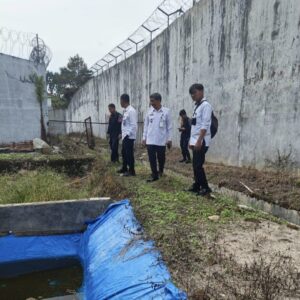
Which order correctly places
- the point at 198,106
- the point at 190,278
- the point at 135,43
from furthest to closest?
the point at 135,43
the point at 198,106
the point at 190,278

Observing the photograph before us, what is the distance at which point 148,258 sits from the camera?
3086mm

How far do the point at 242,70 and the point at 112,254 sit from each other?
5.53 meters

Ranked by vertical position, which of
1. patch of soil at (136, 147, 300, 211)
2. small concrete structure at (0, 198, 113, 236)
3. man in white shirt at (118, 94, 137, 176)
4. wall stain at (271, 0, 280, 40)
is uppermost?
wall stain at (271, 0, 280, 40)

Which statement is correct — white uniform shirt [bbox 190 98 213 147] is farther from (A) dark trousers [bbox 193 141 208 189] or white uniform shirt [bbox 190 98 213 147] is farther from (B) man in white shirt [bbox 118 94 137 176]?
(B) man in white shirt [bbox 118 94 137 176]

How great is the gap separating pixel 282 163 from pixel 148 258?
13.6 ft

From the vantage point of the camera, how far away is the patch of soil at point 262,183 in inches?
196

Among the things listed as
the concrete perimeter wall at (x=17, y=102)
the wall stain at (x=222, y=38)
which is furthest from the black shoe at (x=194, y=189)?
the concrete perimeter wall at (x=17, y=102)

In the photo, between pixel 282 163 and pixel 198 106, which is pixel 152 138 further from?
pixel 282 163

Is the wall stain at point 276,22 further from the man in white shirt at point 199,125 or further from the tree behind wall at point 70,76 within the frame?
the tree behind wall at point 70,76

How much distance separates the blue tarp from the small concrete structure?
4.5 inches

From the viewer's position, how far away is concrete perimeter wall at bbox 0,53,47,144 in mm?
15023

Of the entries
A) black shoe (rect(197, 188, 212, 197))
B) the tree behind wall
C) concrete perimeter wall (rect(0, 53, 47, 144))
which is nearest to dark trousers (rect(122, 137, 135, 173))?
black shoe (rect(197, 188, 212, 197))

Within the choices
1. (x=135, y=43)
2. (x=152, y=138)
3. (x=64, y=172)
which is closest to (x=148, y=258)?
(x=152, y=138)

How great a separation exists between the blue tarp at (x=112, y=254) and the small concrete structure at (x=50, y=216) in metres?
0.11
